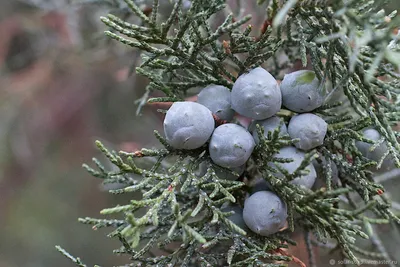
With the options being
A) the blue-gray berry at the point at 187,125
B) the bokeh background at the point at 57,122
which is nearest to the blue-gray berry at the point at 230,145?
the blue-gray berry at the point at 187,125

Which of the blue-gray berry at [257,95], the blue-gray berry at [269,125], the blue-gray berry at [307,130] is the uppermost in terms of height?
the blue-gray berry at [257,95]

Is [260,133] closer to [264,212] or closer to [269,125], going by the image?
[269,125]

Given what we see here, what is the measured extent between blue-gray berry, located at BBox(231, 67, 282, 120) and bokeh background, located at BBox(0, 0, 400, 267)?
743 mm

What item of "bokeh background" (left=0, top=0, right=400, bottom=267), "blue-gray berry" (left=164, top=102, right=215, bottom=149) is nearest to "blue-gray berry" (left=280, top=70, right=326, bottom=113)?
"blue-gray berry" (left=164, top=102, right=215, bottom=149)

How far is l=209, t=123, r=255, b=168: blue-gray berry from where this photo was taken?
0.83m

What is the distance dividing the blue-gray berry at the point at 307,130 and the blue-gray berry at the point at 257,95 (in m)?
0.05

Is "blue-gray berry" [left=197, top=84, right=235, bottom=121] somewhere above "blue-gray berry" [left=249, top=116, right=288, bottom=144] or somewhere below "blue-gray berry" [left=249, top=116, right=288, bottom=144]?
above

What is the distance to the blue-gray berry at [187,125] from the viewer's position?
81 cm

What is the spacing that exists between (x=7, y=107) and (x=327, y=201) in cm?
216

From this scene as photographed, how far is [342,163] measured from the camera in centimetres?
89

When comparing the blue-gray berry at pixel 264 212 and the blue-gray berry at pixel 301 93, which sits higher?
the blue-gray berry at pixel 301 93

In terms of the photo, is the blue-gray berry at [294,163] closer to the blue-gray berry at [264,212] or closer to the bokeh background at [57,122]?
the blue-gray berry at [264,212]

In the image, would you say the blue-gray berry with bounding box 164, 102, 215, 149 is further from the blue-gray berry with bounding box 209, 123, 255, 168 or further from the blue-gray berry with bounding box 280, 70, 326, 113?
the blue-gray berry with bounding box 280, 70, 326, 113

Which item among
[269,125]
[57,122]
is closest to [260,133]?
[269,125]
